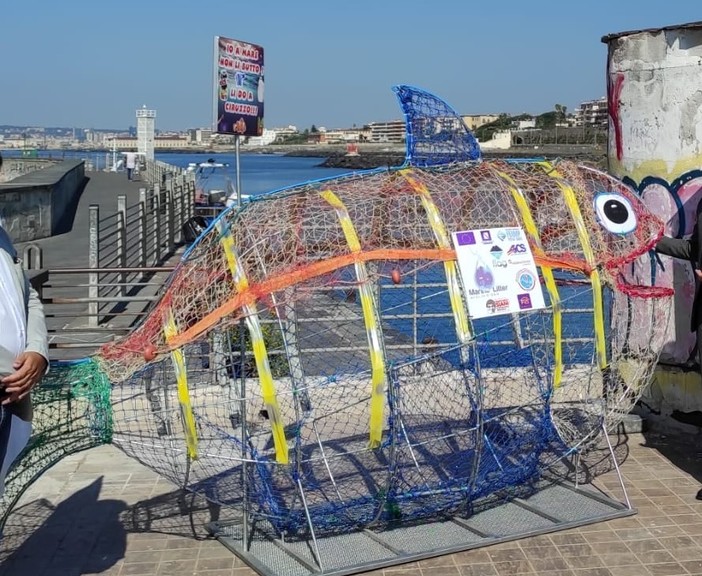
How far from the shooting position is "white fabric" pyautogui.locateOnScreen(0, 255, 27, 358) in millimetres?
4184

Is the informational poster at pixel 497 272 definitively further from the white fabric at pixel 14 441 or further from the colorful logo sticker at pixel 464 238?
the white fabric at pixel 14 441

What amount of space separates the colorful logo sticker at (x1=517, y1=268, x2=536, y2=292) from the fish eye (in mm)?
840

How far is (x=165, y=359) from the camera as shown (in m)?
5.28

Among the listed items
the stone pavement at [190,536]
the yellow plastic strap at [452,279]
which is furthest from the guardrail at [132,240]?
the yellow plastic strap at [452,279]

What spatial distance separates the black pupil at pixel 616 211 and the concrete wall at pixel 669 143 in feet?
→ 5.54

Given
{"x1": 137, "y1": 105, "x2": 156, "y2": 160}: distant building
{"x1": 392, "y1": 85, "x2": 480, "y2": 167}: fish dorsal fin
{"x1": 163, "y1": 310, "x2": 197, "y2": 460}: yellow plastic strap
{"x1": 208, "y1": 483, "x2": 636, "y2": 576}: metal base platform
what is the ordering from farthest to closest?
{"x1": 137, "y1": 105, "x2": 156, "y2": 160}: distant building, {"x1": 392, "y1": 85, "x2": 480, "y2": 167}: fish dorsal fin, {"x1": 208, "y1": 483, "x2": 636, "y2": 576}: metal base platform, {"x1": 163, "y1": 310, "x2": 197, "y2": 460}: yellow plastic strap

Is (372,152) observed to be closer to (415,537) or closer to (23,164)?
(23,164)

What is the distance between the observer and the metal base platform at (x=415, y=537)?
557cm

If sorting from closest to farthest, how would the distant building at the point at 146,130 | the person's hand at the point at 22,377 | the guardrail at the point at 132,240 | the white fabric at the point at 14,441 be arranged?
the person's hand at the point at 22,377 → the white fabric at the point at 14,441 → the guardrail at the point at 132,240 → the distant building at the point at 146,130

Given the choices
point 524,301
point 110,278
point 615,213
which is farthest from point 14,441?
point 110,278

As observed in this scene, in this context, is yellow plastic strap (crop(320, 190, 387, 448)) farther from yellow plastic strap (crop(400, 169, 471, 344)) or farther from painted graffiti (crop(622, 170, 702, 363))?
painted graffiti (crop(622, 170, 702, 363))

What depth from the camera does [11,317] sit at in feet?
13.8

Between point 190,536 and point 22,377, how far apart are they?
2.38 meters

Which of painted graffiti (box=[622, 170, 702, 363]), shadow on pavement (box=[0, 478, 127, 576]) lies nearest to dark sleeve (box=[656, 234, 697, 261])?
painted graffiti (box=[622, 170, 702, 363])
